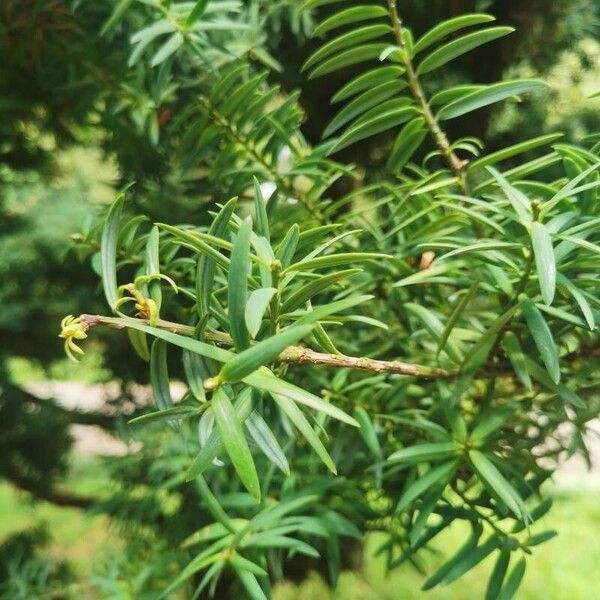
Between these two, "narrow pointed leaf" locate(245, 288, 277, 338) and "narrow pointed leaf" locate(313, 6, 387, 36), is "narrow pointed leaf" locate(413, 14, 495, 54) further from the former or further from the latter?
"narrow pointed leaf" locate(245, 288, 277, 338)

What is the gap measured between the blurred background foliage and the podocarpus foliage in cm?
4

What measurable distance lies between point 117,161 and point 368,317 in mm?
268

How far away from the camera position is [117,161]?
18.5 inches

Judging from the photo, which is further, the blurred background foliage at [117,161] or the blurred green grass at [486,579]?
the blurred green grass at [486,579]

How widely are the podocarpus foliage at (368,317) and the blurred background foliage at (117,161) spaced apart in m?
0.04

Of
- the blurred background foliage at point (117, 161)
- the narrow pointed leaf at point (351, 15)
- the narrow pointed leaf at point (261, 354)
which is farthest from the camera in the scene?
the blurred background foliage at point (117, 161)

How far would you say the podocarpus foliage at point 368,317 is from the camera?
181 mm

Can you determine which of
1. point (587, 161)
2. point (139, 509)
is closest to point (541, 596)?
point (139, 509)

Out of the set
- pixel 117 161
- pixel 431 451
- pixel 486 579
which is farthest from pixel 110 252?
pixel 486 579

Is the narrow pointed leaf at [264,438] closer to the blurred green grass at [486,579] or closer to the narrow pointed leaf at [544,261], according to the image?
the narrow pointed leaf at [544,261]

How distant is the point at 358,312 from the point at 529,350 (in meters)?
0.10

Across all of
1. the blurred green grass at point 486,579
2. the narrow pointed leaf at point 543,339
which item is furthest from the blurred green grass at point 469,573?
the narrow pointed leaf at point 543,339

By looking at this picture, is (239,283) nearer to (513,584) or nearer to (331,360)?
(331,360)

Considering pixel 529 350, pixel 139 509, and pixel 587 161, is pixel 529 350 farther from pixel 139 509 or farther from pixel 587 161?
pixel 139 509
